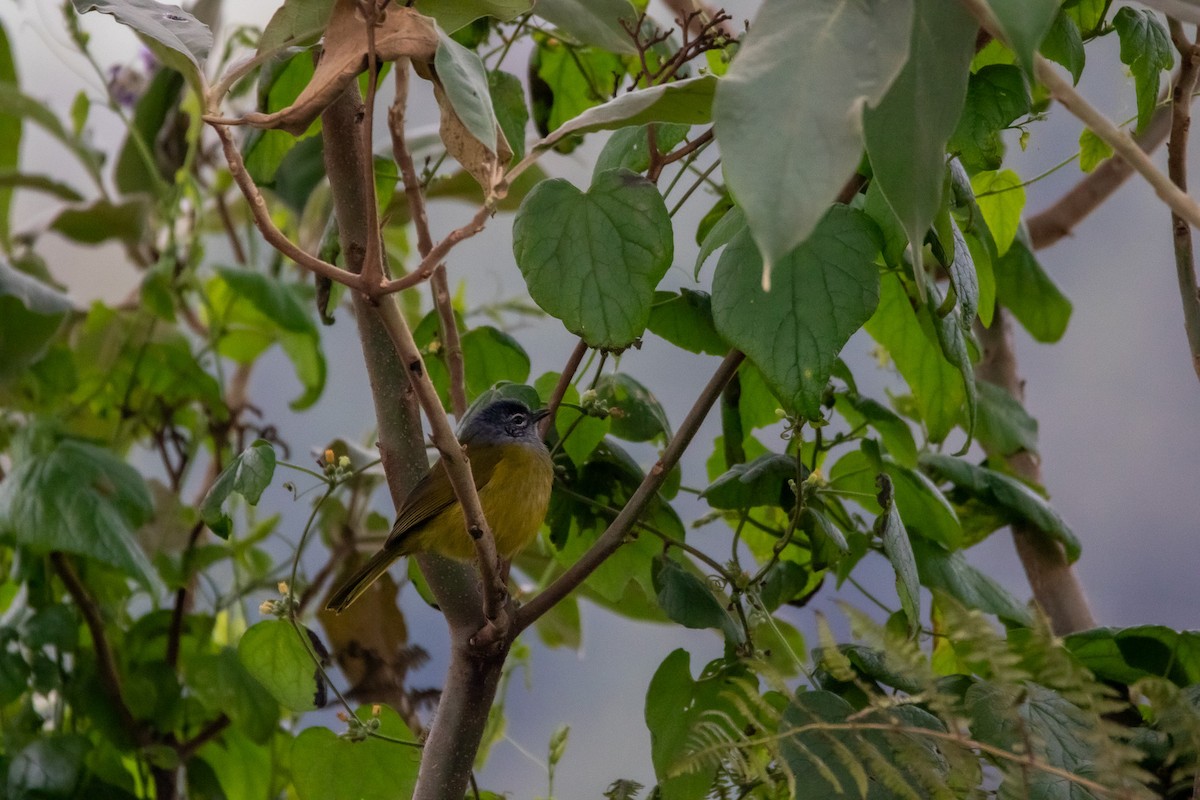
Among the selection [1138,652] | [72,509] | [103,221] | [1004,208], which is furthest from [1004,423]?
[103,221]

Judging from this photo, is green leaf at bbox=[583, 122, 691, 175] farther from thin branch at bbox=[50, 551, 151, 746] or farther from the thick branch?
thin branch at bbox=[50, 551, 151, 746]

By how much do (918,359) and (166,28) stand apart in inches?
24.2

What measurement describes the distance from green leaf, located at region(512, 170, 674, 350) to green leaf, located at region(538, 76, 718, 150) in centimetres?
11

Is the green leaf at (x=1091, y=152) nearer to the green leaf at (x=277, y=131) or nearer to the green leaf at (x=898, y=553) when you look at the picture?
the green leaf at (x=898, y=553)

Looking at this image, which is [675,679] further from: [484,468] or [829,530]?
[484,468]

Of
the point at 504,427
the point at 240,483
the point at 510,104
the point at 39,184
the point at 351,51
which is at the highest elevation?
the point at 39,184

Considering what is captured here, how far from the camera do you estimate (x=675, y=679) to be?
0.93 metres

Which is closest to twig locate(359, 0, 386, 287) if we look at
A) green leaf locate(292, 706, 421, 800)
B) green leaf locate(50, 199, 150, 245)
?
green leaf locate(292, 706, 421, 800)

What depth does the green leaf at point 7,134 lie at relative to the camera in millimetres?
1947

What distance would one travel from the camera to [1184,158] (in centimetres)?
83

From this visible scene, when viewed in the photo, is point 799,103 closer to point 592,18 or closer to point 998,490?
point 592,18

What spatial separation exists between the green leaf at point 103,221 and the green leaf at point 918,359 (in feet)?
3.94

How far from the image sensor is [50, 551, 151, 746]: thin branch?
1.40 meters

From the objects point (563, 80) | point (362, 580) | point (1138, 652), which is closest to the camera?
point (1138, 652)
